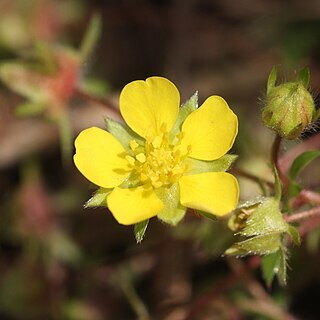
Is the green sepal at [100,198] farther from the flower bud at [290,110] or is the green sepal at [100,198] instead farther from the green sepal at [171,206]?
the flower bud at [290,110]

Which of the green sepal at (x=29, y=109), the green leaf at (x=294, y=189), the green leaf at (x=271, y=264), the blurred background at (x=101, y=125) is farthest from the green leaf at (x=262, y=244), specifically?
the green sepal at (x=29, y=109)

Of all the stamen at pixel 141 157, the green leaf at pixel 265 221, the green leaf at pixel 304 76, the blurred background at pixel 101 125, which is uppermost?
the green leaf at pixel 304 76

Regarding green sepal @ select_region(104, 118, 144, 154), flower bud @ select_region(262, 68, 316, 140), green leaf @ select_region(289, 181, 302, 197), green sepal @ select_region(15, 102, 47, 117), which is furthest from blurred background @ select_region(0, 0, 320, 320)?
flower bud @ select_region(262, 68, 316, 140)

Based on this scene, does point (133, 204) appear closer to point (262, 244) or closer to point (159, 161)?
point (159, 161)

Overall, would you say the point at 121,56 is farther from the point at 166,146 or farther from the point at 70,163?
the point at 166,146

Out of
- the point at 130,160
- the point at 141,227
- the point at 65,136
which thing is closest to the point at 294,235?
the point at 141,227
